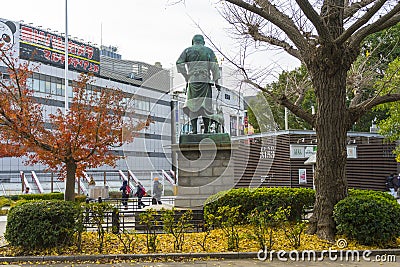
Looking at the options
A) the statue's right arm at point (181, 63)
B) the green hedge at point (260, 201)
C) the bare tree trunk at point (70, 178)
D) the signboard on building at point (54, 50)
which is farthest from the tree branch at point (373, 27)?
the signboard on building at point (54, 50)

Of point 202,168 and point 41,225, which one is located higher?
point 202,168

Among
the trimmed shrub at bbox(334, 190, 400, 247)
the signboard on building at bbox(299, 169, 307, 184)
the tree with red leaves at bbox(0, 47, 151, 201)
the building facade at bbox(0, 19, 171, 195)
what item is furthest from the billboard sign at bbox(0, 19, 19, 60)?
the trimmed shrub at bbox(334, 190, 400, 247)

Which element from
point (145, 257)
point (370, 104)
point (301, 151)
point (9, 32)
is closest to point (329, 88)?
point (370, 104)

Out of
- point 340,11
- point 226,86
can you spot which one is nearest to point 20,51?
point 226,86

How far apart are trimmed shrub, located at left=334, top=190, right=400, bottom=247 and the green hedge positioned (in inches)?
96.3

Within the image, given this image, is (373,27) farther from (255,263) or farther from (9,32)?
(9,32)

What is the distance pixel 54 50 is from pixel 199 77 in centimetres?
3749

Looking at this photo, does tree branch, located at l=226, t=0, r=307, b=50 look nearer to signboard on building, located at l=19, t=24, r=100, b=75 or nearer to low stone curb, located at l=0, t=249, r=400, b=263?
low stone curb, located at l=0, t=249, r=400, b=263

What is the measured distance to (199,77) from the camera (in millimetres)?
14273

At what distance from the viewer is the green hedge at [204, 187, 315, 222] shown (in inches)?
497

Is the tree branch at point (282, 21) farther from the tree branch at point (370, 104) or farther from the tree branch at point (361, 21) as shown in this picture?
the tree branch at point (370, 104)

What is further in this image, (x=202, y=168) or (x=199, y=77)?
(x=199, y=77)

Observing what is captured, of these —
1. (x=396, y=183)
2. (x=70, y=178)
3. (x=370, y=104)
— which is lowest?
(x=396, y=183)

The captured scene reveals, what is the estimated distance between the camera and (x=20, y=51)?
4447 centimetres
